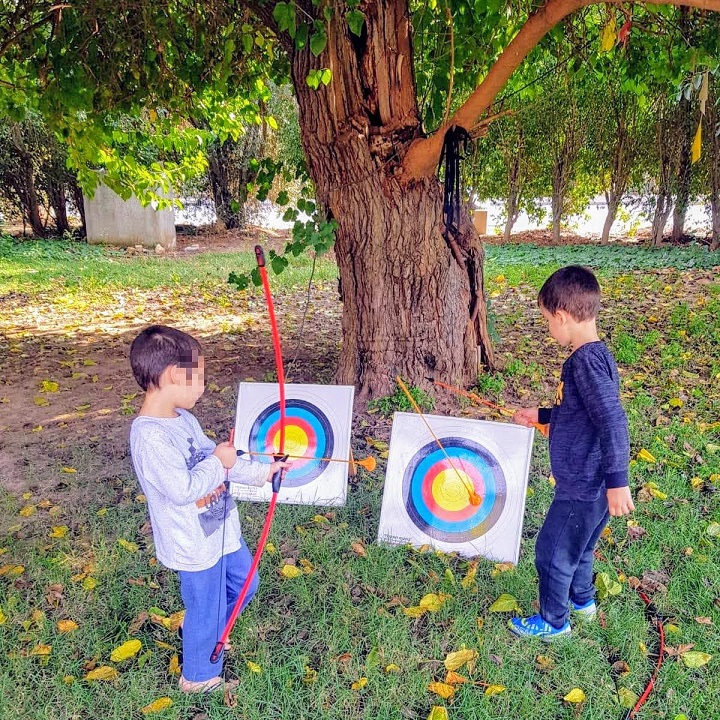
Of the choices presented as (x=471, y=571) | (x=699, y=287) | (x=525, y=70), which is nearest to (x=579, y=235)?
(x=699, y=287)

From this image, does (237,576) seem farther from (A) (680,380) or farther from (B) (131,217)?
(B) (131,217)

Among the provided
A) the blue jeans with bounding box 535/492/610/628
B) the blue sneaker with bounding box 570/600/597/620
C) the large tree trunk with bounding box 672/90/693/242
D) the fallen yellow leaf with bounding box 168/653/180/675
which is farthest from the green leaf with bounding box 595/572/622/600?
the large tree trunk with bounding box 672/90/693/242

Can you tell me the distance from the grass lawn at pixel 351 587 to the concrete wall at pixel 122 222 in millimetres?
9722

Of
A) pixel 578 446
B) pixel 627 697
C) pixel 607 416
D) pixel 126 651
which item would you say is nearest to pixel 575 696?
pixel 627 697

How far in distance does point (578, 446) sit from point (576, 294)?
1.67 ft

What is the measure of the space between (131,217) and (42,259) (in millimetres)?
2546

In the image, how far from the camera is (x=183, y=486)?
171cm

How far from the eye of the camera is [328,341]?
6004 mm

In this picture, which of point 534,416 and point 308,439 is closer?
point 534,416

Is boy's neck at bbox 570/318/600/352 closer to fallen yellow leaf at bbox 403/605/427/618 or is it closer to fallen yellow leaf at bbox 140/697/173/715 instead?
fallen yellow leaf at bbox 403/605/427/618

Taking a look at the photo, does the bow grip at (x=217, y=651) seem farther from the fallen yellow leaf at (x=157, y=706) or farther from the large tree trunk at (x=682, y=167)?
the large tree trunk at (x=682, y=167)

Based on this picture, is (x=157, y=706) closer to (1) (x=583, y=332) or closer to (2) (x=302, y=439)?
(2) (x=302, y=439)

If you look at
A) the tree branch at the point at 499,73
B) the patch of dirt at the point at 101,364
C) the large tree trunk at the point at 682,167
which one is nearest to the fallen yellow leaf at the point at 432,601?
the patch of dirt at the point at 101,364

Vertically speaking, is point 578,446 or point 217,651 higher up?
point 578,446
